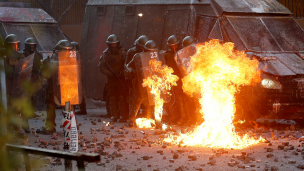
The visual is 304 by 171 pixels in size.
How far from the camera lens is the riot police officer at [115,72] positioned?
34.0 feet

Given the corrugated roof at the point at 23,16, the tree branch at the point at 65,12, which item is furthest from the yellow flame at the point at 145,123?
the tree branch at the point at 65,12

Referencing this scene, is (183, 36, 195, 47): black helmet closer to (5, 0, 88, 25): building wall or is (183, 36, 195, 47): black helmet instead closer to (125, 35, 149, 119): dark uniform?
(125, 35, 149, 119): dark uniform

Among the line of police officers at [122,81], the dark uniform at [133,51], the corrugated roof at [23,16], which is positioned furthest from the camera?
the corrugated roof at [23,16]

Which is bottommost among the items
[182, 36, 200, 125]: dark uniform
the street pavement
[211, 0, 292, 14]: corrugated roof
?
the street pavement

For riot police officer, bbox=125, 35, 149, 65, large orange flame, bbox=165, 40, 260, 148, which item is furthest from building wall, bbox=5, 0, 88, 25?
large orange flame, bbox=165, 40, 260, 148

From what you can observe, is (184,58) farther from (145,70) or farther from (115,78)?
(115,78)

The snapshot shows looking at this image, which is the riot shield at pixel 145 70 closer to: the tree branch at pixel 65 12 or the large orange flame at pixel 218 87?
the large orange flame at pixel 218 87

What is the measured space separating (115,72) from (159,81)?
179 cm

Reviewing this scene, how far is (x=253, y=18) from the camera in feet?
30.8

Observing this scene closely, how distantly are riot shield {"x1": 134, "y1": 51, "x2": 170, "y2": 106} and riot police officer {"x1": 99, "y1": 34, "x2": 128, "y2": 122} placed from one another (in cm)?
134

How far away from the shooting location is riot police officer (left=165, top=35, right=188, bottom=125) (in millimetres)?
9406

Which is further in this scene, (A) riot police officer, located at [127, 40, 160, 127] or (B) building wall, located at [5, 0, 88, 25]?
(B) building wall, located at [5, 0, 88, 25]

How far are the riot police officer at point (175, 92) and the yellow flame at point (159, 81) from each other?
1.22ft

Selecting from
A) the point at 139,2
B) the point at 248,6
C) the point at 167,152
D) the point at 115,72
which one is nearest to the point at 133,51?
the point at 115,72
